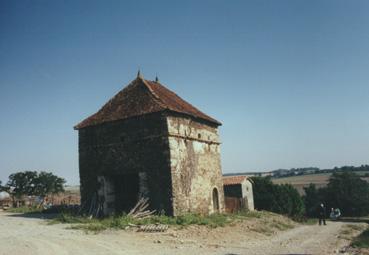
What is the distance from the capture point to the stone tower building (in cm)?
1586

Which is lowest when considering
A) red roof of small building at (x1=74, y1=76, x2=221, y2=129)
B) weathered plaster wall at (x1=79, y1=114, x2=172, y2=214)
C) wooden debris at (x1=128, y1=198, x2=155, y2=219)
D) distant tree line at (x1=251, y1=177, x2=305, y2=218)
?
distant tree line at (x1=251, y1=177, x2=305, y2=218)

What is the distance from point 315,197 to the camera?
169 feet

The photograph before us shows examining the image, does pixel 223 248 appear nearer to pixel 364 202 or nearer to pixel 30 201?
pixel 30 201

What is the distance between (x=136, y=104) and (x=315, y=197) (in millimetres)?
42933

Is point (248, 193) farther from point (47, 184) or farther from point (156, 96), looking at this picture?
point (47, 184)

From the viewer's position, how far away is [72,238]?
10969 millimetres

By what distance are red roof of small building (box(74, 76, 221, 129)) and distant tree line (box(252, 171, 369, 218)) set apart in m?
17.4

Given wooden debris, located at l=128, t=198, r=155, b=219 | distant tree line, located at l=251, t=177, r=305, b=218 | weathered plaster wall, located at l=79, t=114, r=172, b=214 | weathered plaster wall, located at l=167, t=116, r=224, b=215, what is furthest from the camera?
distant tree line, located at l=251, t=177, r=305, b=218

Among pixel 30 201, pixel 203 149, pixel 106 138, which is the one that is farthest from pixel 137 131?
pixel 30 201

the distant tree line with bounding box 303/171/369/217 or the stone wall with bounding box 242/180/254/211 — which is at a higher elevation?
the stone wall with bounding box 242/180/254/211

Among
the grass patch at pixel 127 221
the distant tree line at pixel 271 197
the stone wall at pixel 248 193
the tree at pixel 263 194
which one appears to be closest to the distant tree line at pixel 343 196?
the distant tree line at pixel 271 197

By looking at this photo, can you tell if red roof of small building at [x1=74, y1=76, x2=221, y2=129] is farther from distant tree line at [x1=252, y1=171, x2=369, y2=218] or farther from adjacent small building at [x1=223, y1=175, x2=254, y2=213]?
distant tree line at [x1=252, y1=171, x2=369, y2=218]

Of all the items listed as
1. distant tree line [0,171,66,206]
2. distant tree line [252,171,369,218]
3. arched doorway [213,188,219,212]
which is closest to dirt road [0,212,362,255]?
arched doorway [213,188,219,212]

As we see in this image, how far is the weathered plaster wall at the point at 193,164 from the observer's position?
52.3ft
